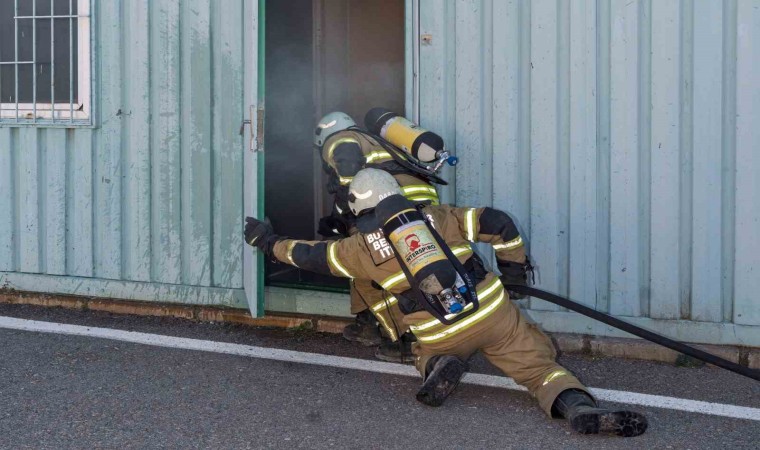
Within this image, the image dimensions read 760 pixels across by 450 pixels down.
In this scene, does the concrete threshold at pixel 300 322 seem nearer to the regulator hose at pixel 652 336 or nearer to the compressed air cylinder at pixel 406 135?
the regulator hose at pixel 652 336

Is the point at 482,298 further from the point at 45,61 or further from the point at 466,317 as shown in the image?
the point at 45,61

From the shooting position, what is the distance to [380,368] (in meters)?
5.18

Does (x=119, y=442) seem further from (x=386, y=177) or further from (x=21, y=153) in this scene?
(x=21, y=153)

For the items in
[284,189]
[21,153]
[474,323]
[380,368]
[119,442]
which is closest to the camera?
[119,442]

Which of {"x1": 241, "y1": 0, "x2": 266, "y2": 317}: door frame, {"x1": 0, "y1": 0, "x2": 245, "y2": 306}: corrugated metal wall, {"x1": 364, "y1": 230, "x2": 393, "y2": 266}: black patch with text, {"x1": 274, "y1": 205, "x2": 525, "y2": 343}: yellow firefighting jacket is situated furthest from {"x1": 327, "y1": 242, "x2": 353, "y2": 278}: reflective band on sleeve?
{"x1": 0, "y1": 0, "x2": 245, "y2": 306}: corrugated metal wall

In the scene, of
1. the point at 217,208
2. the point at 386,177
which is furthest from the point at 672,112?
the point at 217,208

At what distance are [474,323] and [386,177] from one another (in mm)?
879

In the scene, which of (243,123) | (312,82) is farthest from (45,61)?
(312,82)

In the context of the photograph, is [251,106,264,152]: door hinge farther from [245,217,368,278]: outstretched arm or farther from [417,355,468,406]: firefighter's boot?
[417,355,468,406]: firefighter's boot

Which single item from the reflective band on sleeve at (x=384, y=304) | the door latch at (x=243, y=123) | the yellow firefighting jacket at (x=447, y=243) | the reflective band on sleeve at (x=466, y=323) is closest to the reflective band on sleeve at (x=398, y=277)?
the yellow firefighting jacket at (x=447, y=243)

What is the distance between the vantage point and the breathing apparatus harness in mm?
4230

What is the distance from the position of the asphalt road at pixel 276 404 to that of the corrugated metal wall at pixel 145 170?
845 millimetres

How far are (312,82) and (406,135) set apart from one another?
8.63ft

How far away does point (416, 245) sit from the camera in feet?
14.0
